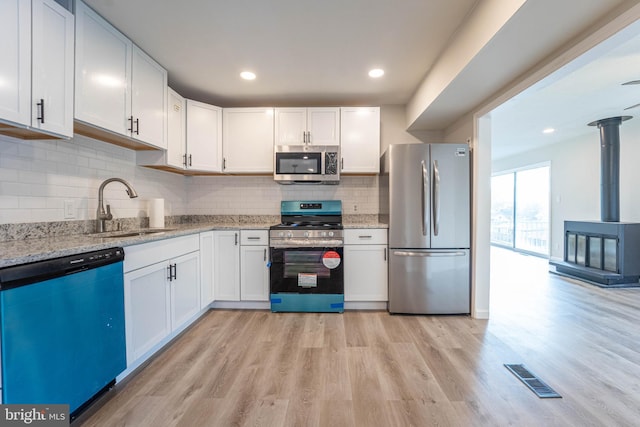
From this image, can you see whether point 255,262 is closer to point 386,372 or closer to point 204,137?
point 204,137

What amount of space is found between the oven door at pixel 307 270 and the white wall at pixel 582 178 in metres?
5.08

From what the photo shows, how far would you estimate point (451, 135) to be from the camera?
3219 mm

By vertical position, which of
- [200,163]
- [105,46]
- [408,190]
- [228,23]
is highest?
[228,23]

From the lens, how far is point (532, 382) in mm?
1679

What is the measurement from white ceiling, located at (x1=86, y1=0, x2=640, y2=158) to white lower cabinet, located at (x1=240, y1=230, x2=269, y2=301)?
1.67m

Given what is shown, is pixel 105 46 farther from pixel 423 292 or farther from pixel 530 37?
pixel 423 292

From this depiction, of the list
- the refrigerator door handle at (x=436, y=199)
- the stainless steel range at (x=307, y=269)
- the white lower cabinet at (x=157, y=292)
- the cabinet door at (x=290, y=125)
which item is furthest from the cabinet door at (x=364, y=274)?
the white lower cabinet at (x=157, y=292)

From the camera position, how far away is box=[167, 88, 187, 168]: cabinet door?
2623mm

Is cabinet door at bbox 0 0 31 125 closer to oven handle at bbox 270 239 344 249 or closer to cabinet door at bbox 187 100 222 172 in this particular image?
cabinet door at bbox 187 100 222 172

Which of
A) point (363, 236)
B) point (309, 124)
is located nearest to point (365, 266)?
point (363, 236)

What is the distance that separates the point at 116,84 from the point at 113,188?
88 cm

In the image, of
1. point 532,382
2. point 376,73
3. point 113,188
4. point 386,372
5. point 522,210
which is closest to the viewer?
point 532,382

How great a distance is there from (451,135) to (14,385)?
3.95m

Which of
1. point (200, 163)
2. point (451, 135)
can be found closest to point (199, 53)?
point (200, 163)
